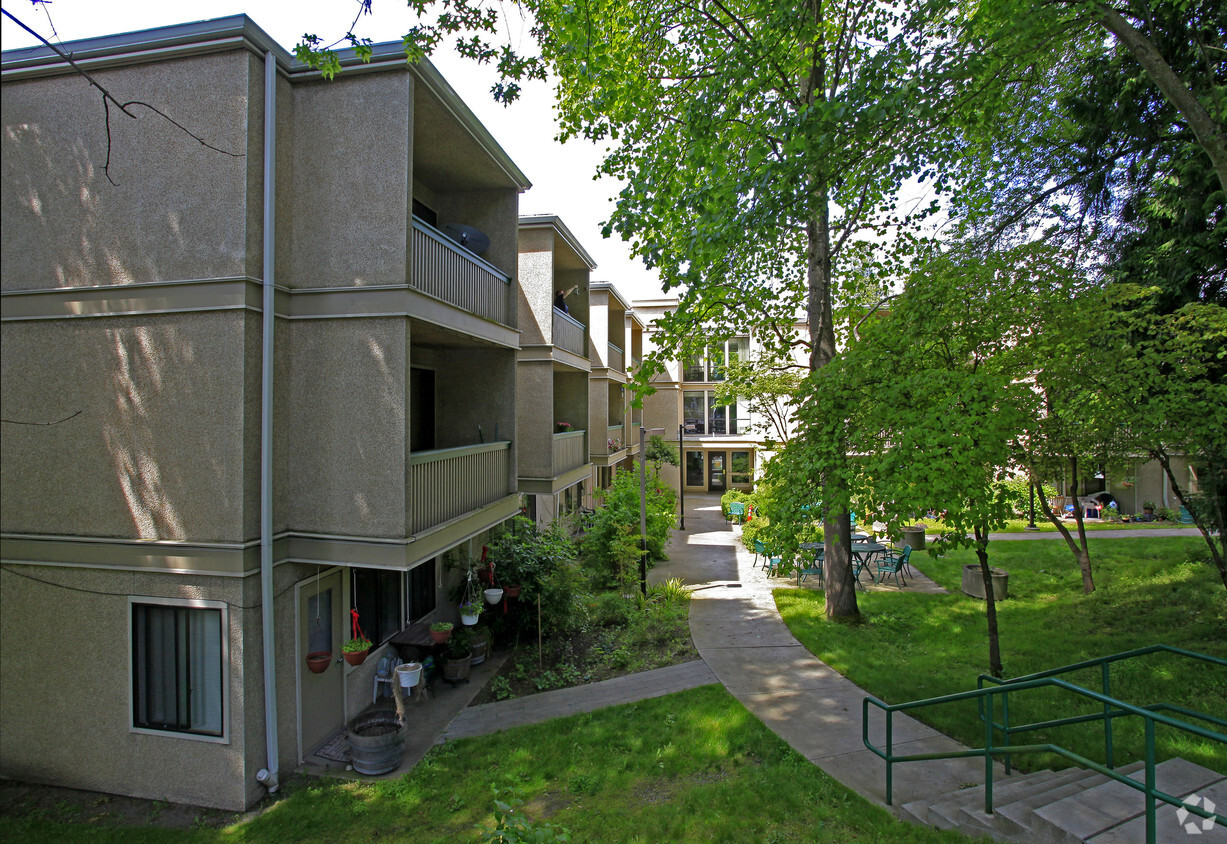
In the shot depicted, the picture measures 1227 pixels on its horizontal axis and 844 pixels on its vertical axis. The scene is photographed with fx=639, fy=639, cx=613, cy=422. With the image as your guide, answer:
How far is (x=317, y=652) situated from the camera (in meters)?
8.13

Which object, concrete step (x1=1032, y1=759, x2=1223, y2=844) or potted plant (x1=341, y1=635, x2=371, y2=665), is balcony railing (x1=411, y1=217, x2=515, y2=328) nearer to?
potted plant (x1=341, y1=635, x2=371, y2=665)

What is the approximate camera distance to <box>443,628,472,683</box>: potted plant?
1020cm

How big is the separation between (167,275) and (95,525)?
10.2 feet

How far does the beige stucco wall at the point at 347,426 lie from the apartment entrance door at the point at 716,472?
27754 mm

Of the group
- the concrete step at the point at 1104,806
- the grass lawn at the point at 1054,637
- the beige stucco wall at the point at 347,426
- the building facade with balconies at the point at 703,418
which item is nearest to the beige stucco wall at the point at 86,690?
the beige stucco wall at the point at 347,426

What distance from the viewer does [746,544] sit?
19.8 m

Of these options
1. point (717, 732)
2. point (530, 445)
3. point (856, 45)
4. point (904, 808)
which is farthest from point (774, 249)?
point (904, 808)

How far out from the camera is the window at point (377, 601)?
927cm

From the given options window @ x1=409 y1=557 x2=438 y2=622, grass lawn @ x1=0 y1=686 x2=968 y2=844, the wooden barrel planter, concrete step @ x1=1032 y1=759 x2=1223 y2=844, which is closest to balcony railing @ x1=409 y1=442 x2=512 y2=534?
window @ x1=409 y1=557 x2=438 y2=622

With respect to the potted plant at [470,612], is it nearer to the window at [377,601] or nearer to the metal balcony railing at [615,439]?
the window at [377,601]

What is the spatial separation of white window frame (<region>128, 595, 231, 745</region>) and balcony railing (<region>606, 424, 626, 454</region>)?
1458 centimetres

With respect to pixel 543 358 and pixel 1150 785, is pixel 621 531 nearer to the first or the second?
pixel 543 358

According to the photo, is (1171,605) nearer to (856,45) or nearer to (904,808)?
(904,808)

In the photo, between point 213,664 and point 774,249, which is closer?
point 213,664
